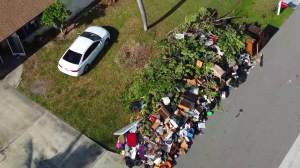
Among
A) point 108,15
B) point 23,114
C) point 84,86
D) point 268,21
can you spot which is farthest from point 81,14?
point 268,21

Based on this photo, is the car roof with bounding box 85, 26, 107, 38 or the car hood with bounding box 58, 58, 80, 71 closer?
the car hood with bounding box 58, 58, 80, 71

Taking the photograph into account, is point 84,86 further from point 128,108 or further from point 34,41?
point 34,41

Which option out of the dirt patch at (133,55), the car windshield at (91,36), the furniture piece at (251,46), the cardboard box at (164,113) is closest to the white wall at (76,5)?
the car windshield at (91,36)

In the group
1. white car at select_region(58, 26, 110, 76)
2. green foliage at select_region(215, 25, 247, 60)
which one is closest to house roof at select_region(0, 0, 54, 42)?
white car at select_region(58, 26, 110, 76)

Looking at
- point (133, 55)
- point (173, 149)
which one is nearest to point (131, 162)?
point (173, 149)

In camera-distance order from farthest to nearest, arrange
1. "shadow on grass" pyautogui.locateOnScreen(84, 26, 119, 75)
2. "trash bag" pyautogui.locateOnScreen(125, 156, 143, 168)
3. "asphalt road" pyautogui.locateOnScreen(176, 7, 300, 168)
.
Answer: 1. "shadow on grass" pyautogui.locateOnScreen(84, 26, 119, 75)
2. "asphalt road" pyautogui.locateOnScreen(176, 7, 300, 168)
3. "trash bag" pyautogui.locateOnScreen(125, 156, 143, 168)

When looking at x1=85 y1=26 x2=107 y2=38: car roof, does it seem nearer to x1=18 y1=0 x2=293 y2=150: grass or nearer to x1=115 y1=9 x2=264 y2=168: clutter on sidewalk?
x1=18 y1=0 x2=293 y2=150: grass

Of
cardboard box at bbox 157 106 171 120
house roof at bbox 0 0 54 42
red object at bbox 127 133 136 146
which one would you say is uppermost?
house roof at bbox 0 0 54 42
